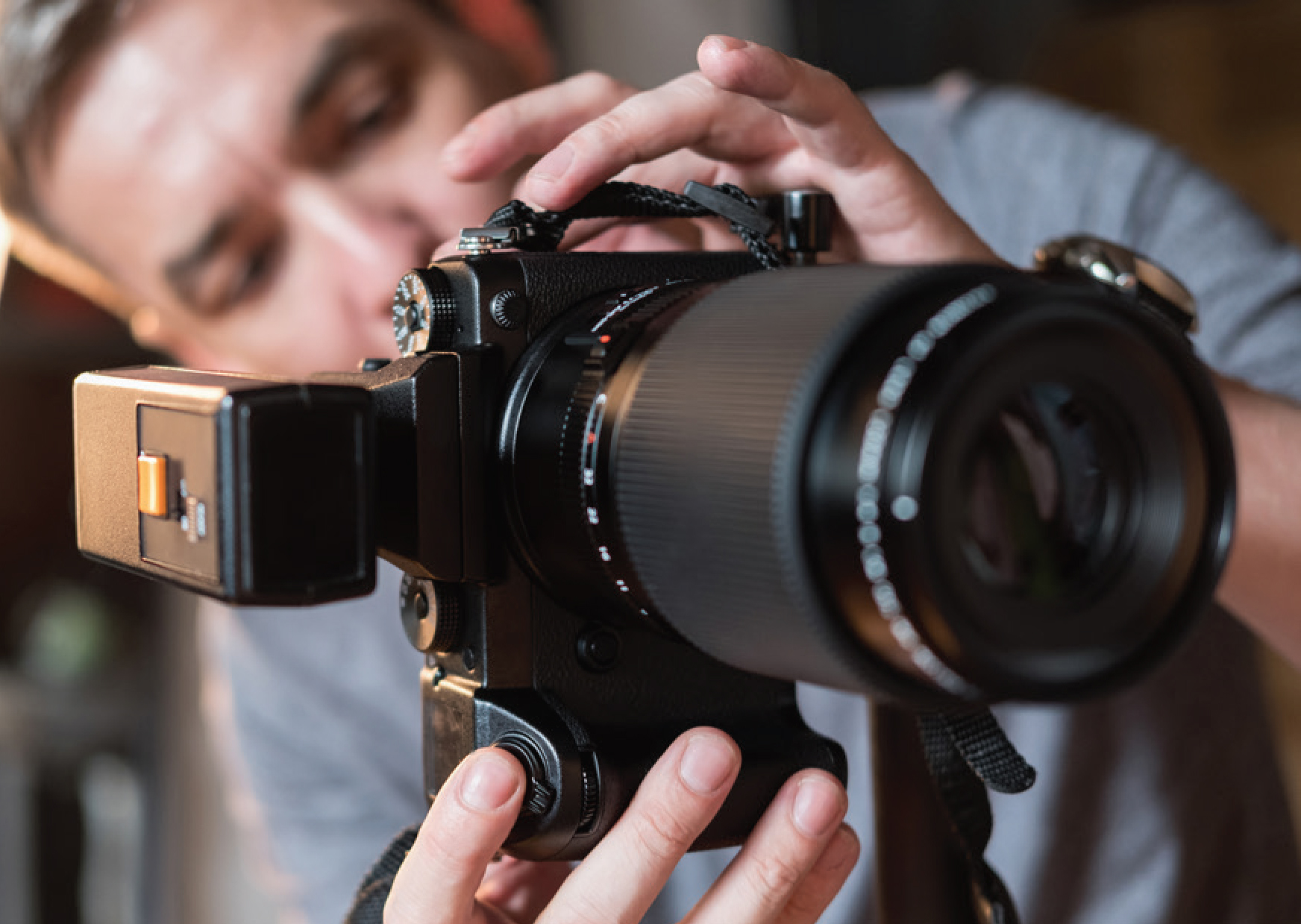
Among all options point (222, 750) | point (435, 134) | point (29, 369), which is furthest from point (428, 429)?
point (29, 369)

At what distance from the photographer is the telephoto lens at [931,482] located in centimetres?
33

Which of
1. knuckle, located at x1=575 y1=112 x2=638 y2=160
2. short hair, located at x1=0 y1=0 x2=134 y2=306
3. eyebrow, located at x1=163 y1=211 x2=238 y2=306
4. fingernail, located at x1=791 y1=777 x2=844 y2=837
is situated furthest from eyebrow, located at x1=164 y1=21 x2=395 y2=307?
fingernail, located at x1=791 y1=777 x2=844 y2=837

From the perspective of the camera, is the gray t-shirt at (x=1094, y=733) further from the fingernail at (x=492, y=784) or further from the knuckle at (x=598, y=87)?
the knuckle at (x=598, y=87)

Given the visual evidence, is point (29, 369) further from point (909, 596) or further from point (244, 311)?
point (909, 596)

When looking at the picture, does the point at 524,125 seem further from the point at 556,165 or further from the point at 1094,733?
the point at 1094,733

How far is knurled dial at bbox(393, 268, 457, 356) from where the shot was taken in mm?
488

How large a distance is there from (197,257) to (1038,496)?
0.68 metres

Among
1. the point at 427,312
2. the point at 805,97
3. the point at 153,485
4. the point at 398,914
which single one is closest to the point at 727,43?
the point at 805,97

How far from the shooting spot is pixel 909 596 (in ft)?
1.07

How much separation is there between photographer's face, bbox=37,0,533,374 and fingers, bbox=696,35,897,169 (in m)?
0.29

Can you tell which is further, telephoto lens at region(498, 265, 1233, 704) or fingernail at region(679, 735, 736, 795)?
fingernail at region(679, 735, 736, 795)

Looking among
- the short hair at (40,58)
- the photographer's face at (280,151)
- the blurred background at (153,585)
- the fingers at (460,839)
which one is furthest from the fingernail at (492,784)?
the blurred background at (153,585)

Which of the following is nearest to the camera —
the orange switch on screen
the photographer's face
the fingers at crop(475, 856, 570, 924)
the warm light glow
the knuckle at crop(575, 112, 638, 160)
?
the orange switch on screen

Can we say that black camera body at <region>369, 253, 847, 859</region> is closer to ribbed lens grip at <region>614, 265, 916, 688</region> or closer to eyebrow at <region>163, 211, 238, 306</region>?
ribbed lens grip at <region>614, 265, 916, 688</region>
